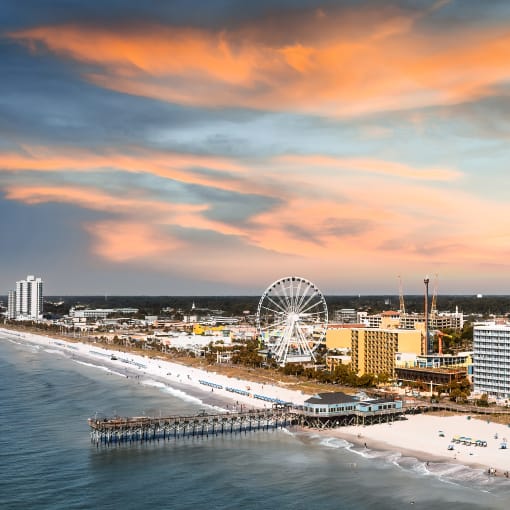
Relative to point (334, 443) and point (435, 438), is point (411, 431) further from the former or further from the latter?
point (334, 443)

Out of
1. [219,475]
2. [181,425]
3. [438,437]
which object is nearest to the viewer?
[219,475]

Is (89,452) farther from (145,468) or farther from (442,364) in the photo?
(442,364)

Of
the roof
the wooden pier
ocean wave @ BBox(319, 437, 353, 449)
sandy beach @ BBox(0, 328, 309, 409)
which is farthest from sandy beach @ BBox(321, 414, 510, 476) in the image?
sandy beach @ BBox(0, 328, 309, 409)

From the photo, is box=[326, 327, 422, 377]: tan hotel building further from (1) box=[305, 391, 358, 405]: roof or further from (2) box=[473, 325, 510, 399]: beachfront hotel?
(1) box=[305, 391, 358, 405]: roof

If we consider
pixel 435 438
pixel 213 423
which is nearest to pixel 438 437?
pixel 435 438

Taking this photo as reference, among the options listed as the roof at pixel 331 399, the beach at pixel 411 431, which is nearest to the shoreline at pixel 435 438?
the beach at pixel 411 431

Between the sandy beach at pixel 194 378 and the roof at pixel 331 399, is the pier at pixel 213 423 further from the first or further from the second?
the sandy beach at pixel 194 378

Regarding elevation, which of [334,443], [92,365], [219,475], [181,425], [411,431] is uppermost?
[181,425]

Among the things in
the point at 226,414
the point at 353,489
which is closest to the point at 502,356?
the point at 226,414
